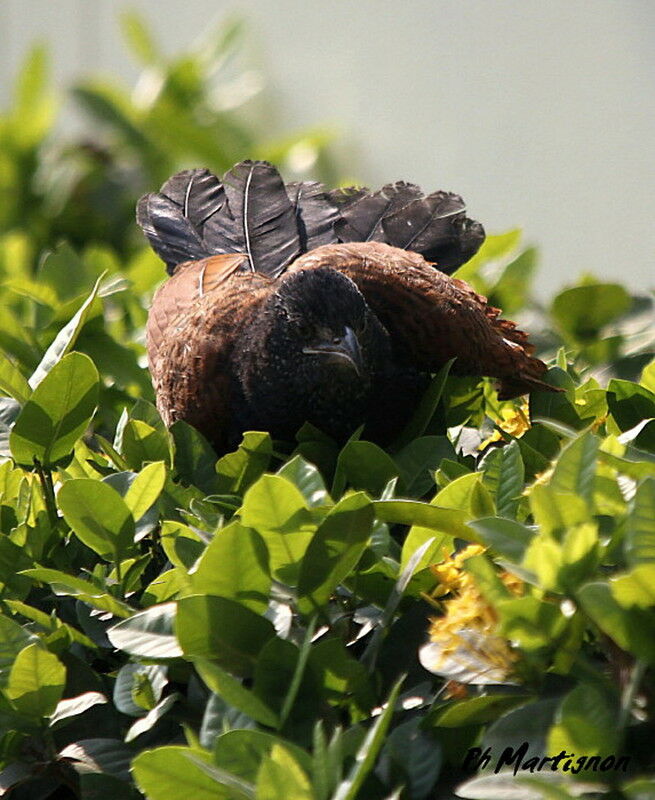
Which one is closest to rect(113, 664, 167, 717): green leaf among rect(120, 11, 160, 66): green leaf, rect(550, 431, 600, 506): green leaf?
rect(550, 431, 600, 506): green leaf

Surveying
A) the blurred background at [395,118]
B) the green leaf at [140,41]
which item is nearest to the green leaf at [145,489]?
the blurred background at [395,118]

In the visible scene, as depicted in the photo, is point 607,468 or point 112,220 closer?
point 607,468

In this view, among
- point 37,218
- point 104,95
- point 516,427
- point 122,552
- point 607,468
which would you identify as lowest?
point 37,218

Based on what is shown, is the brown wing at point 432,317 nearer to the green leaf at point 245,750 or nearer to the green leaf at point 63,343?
the green leaf at point 63,343

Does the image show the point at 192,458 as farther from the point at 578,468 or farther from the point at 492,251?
the point at 492,251

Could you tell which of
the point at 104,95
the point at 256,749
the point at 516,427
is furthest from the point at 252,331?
the point at 104,95

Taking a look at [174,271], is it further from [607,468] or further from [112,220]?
[112,220]

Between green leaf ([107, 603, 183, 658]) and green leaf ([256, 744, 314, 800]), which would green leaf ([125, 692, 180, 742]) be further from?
green leaf ([256, 744, 314, 800])
